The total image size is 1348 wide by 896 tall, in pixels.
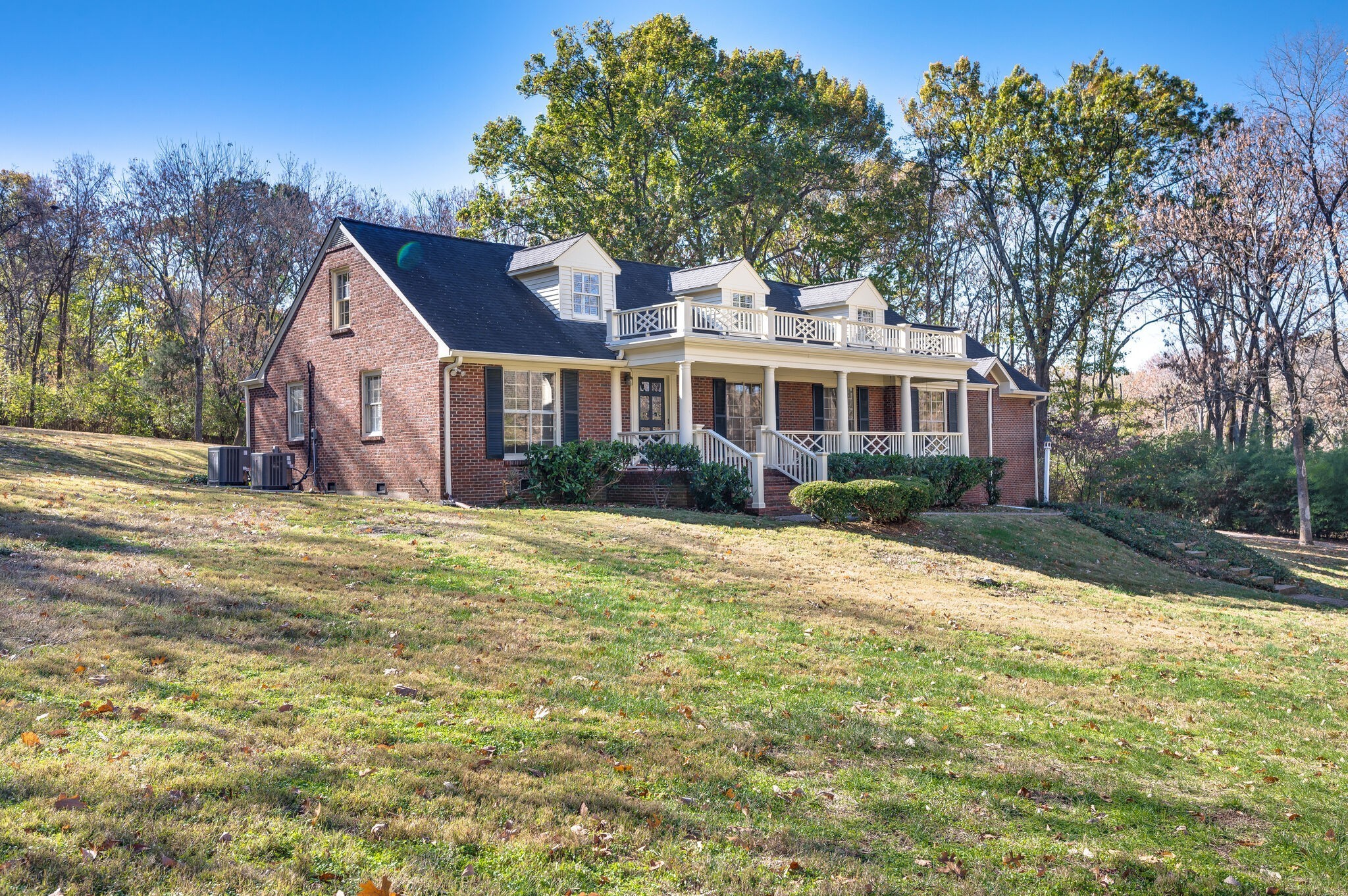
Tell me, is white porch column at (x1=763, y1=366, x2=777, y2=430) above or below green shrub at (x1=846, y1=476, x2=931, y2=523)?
above

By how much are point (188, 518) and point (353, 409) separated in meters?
8.92

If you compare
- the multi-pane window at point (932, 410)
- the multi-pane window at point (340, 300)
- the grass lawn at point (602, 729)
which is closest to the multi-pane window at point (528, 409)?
the multi-pane window at point (340, 300)

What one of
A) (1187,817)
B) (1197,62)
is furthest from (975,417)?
(1187,817)

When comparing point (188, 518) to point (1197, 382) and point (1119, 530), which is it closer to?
point (1119, 530)

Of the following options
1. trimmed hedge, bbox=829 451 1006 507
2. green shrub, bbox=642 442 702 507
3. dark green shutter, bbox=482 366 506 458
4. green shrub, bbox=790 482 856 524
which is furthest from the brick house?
green shrub, bbox=790 482 856 524

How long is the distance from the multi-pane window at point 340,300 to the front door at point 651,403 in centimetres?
707

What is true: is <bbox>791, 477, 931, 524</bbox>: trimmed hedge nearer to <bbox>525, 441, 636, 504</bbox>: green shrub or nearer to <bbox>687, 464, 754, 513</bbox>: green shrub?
<bbox>687, 464, 754, 513</bbox>: green shrub

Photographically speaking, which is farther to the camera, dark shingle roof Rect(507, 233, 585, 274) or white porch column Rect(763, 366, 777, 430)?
dark shingle roof Rect(507, 233, 585, 274)

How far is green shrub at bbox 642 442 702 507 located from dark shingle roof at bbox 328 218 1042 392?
8.26 ft

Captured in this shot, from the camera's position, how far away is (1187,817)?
560cm

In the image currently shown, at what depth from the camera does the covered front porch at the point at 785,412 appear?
2108cm

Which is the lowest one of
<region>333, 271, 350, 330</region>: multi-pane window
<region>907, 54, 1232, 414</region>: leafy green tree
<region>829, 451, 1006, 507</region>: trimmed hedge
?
<region>829, 451, 1006, 507</region>: trimmed hedge

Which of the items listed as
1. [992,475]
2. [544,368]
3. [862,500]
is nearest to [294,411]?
[544,368]

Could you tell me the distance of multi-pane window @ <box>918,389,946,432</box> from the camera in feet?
95.0
